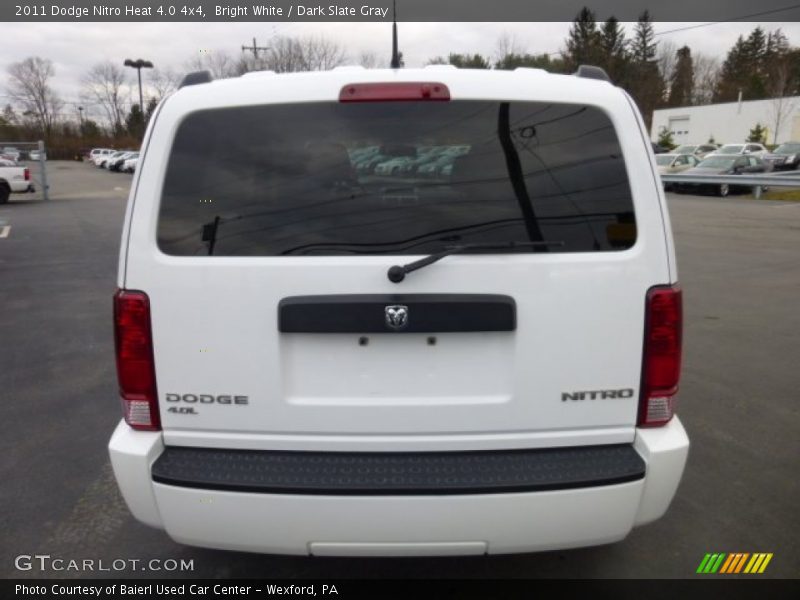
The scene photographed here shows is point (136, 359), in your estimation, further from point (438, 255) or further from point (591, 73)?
point (591, 73)

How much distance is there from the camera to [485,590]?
9.04 ft

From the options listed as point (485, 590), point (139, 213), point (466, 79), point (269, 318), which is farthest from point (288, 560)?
point (466, 79)

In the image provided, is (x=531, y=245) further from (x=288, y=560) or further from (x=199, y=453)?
(x=288, y=560)

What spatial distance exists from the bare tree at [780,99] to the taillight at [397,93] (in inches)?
2525

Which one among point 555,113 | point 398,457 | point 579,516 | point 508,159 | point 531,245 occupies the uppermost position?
point 555,113

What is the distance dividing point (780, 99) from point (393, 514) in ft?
217

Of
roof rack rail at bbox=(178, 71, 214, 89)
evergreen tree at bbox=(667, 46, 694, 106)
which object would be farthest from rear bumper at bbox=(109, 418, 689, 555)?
evergreen tree at bbox=(667, 46, 694, 106)

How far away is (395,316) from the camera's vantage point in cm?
213

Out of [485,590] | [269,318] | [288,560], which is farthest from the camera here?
[288,560]

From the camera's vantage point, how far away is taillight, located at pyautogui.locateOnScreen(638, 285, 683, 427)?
2213 millimetres

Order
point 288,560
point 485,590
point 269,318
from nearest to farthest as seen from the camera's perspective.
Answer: point 269,318, point 485,590, point 288,560

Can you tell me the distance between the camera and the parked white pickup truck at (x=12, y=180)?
23188 mm

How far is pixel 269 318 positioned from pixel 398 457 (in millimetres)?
682

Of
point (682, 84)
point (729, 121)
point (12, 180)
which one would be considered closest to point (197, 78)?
point (12, 180)
